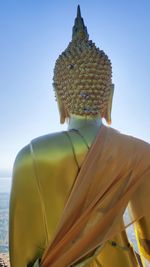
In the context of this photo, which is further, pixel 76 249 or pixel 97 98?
pixel 97 98

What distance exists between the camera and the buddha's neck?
234 centimetres

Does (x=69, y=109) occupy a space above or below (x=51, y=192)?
above

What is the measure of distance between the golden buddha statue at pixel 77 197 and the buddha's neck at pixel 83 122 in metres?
0.04

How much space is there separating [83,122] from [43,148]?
0.87ft

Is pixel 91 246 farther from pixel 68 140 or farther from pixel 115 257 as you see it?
pixel 68 140

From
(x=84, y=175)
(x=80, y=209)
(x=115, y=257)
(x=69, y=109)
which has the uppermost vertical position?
(x=69, y=109)

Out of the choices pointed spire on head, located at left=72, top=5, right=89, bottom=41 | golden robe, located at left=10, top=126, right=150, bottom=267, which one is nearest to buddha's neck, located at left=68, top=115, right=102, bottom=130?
golden robe, located at left=10, top=126, right=150, bottom=267

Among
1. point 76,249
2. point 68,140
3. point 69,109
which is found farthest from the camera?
point 69,109

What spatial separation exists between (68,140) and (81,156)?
92 mm

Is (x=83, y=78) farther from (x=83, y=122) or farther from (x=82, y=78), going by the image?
(x=83, y=122)

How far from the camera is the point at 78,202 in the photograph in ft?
6.99

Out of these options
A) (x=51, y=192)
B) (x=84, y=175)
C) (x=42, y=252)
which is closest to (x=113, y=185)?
(x=84, y=175)

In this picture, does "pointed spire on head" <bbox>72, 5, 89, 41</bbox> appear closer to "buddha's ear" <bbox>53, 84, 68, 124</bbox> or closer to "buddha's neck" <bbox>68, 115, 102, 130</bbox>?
"buddha's ear" <bbox>53, 84, 68, 124</bbox>

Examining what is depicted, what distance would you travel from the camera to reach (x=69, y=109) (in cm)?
239
